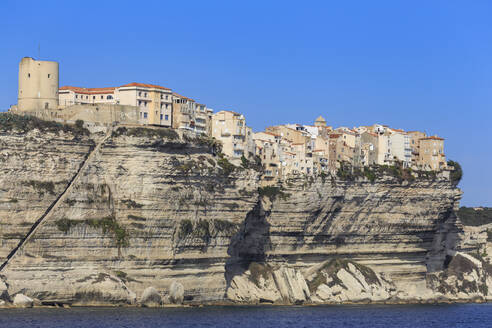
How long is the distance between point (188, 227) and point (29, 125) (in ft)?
41.3

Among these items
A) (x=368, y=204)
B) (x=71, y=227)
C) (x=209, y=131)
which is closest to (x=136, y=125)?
(x=71, y=227)

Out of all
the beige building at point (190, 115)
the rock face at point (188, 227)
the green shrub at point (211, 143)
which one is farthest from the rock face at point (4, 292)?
the beige building at point (190, 115)

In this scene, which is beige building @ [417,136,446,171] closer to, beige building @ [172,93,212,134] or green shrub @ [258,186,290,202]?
green shrub @ [258,186,290,202]

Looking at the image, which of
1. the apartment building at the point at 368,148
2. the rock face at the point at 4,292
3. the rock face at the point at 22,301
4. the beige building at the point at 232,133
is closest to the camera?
the rock face at the point at 4,292

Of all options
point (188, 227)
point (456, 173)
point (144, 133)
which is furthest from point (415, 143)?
point (144, 133)

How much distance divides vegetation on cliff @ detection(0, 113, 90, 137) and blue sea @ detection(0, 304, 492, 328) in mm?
11636

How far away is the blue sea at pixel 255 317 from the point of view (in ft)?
198

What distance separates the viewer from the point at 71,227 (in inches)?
2702

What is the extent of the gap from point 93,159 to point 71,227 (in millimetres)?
4969

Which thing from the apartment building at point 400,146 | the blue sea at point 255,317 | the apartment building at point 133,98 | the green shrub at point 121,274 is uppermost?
the apartment building at point 133,98

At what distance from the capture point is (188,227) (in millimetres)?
73562

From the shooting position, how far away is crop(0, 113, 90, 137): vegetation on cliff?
6850cm

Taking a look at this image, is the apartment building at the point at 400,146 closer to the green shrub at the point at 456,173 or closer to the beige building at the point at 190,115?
the green shrub at the point at 456,173

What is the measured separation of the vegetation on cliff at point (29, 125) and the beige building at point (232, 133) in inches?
663
